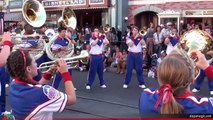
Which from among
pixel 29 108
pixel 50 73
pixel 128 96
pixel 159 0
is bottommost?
pixel 128 96

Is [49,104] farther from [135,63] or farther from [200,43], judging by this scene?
[135,63]

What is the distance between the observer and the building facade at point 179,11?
1535cm

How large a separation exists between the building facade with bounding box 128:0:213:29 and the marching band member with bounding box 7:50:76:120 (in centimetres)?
1270

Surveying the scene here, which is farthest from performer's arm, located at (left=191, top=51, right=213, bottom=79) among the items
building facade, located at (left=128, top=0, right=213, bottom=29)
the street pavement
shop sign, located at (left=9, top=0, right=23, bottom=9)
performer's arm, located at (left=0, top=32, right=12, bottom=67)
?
shop sign, located at (left=9, top=0, right=23, bottom=9)

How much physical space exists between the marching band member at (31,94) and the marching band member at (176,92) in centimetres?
73

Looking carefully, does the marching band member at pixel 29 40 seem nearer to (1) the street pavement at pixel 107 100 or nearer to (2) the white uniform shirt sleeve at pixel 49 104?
(1) the street pavement at pixel 107 100

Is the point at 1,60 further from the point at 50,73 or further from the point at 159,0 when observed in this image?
the point at 159,0

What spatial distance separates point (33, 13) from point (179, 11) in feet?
30.0

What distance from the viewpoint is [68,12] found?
9617mm

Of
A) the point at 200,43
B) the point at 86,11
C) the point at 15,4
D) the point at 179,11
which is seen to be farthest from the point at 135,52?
the point at 15,4

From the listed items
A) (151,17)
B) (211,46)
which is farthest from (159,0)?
(211,46)

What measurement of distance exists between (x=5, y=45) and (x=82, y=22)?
743 inches

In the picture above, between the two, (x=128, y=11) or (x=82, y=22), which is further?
(x=82, y=22)

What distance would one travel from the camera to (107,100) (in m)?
7.55
